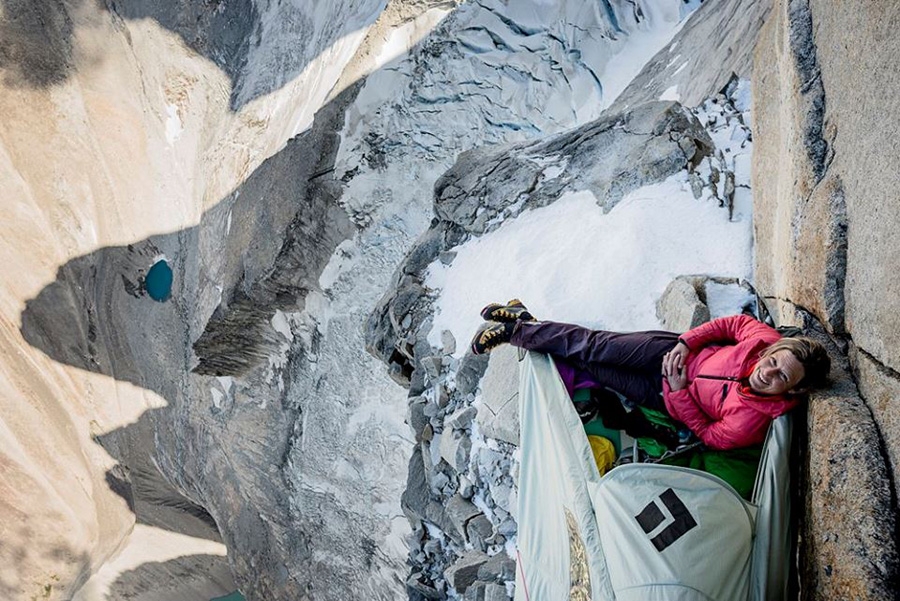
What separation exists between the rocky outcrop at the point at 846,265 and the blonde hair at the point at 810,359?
0.05 meters

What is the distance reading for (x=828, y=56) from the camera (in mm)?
1998

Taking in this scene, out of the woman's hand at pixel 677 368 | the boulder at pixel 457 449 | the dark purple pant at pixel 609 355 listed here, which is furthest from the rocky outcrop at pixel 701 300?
the boulder at pixel 457 449

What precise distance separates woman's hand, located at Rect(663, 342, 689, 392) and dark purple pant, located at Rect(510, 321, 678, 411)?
18cm

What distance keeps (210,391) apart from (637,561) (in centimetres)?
591

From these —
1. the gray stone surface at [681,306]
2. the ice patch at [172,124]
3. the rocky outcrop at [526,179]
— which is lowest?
the gray stone surface at [681,306]

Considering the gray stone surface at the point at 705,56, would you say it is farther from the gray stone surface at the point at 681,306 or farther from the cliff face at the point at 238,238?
→ the gray stone surface at the point at 681,306

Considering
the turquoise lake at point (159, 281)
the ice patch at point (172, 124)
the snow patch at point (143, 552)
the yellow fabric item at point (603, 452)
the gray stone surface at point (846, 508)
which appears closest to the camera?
the gray stone surface at point (846, 508)

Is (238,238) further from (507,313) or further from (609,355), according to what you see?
(609,355)

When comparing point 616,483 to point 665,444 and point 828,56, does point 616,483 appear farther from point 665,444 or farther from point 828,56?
point 828,56

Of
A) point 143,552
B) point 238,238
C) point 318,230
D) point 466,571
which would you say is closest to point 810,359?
point 466,571

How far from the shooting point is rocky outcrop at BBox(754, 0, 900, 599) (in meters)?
1.41

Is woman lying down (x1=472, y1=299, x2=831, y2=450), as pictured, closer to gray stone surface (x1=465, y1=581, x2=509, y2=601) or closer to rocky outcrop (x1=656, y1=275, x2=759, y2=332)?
rocky outcrop (x1=656, y1=275, x2=759, y2=332)

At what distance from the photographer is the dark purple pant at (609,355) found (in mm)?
2482

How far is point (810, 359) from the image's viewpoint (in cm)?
174
